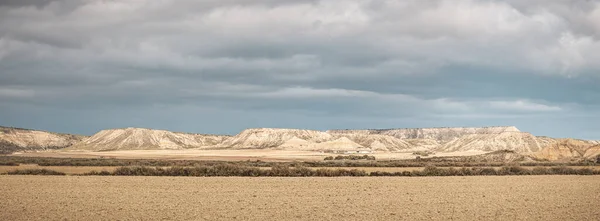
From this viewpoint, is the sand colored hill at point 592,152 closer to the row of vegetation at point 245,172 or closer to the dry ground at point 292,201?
the row of vegetation at point 245,172

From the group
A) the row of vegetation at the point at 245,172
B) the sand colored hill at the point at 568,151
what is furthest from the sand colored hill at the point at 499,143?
the row of vegetation at the point at 245,172

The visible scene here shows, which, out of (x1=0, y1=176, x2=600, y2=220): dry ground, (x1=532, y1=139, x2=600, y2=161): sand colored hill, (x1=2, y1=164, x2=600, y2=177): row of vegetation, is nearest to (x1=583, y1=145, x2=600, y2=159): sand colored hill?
(x1=532, y1=139, x2=600, y2=161): sand colored hill

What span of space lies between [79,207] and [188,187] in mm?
12569

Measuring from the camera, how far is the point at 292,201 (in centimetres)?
3091

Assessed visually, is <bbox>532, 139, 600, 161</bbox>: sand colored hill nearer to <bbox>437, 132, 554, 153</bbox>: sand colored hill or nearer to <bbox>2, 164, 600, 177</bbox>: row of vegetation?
<bbox>2, 164, 600, 177</bbox>: row of vegetation

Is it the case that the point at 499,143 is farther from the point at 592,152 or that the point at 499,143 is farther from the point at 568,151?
the point at 592,152

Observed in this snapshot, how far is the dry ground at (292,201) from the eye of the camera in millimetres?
Answer: 25078

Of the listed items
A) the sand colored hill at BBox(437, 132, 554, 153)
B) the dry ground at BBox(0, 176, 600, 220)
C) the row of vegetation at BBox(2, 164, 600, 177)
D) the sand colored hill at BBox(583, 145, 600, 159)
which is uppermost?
the sand colored hill at BBox(437, 132, 554, 153)

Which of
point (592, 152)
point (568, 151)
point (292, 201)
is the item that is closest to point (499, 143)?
point (568, 151)

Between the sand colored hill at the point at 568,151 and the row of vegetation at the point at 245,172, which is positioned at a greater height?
the sand colored hill at the point at 568,151

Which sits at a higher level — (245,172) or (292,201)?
(245,172)

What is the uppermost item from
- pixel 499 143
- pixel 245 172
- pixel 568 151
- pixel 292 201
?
pixel 499 143

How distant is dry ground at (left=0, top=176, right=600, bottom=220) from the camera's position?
82.3ft

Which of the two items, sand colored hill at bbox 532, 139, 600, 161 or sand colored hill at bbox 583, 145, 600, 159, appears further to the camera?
sand colored hill at bbox 532, 139, 600, 161
